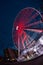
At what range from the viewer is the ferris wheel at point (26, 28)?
179cm

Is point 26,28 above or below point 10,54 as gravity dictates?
above

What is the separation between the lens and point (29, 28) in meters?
1.81

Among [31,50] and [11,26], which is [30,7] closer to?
[11,26]

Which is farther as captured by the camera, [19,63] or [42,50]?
[42,50]

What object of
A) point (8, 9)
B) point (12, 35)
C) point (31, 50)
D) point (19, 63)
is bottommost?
point (19, 63)

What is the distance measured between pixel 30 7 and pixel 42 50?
0.50 m

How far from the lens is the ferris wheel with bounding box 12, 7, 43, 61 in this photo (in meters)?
1.79

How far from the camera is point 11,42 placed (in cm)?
177

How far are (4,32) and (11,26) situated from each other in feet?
0.34

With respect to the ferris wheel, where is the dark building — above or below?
below

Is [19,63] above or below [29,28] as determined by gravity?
below

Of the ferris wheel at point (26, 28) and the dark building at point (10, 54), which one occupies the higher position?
the ferris wheel at point (26, 28)

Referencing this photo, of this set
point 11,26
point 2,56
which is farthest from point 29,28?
point 2,56

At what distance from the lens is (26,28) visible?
1811 mm
